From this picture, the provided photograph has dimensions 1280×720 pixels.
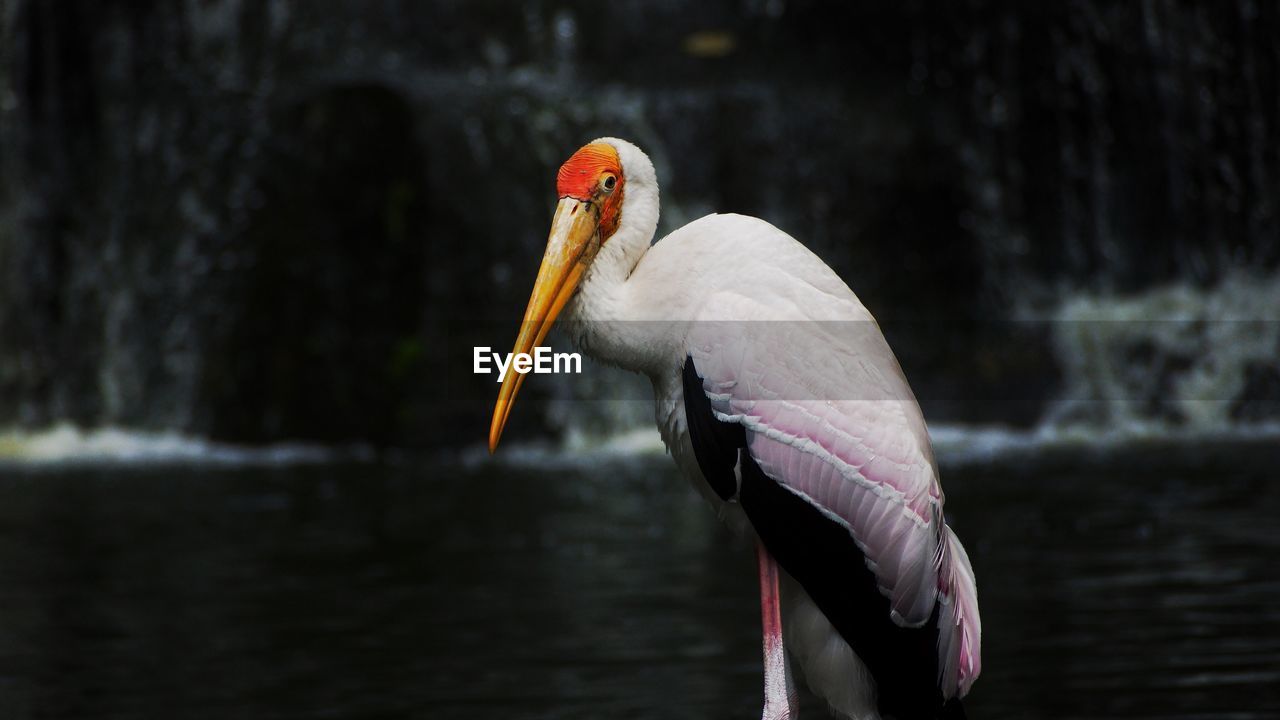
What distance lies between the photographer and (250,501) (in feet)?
41.0

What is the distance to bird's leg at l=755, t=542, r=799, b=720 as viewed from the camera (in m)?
3.91

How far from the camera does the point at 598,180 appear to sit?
419 centimetres

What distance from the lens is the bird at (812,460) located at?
387cm

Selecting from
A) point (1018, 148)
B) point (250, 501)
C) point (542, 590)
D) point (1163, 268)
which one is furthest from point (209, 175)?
point (542, 590)

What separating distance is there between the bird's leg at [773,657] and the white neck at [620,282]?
54cm

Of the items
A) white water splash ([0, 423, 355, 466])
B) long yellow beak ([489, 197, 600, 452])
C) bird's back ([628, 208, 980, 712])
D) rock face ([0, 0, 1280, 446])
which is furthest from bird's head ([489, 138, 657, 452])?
rock face ([0, 0, 1280, 446])

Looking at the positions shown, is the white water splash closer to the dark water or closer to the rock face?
the rock face

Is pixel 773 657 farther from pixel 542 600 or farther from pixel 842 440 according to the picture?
pixel 542 600

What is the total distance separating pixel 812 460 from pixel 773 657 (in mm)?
447

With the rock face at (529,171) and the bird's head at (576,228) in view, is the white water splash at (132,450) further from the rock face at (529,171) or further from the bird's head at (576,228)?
the bird's head at (576,228)

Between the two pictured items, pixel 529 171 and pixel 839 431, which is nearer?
pixel 839 431

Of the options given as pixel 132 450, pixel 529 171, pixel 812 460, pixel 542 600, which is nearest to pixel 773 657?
pixel 812 460

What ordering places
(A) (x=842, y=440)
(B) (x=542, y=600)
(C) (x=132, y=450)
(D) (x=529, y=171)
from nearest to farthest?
1. (A) (x=842, y=440)
2. (B) (x=542, y=600)
3. (C) (x=132, y=450)
4. (D) (x=529, y=171)

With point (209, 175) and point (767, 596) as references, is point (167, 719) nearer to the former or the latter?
point (767, 596)
